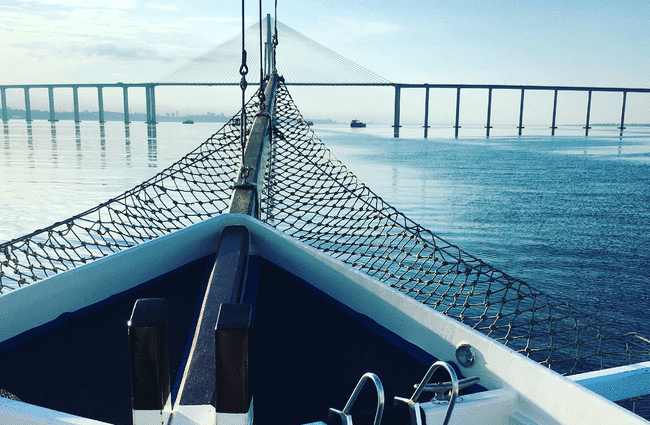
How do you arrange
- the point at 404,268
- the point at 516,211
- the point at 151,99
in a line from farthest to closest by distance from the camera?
the point at 151,99
the point at 516,211
the point at 404,268

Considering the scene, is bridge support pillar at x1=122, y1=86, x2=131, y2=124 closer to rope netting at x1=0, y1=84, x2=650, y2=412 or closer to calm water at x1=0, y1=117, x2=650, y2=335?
calm water at x1=0, y1=117, x2=650, y2=335

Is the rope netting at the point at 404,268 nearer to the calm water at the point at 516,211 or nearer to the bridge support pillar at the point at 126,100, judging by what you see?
the calm water at the point at 516,211

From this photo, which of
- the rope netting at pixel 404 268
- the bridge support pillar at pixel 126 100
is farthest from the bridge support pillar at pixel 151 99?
the rope netting at pixel 404 268

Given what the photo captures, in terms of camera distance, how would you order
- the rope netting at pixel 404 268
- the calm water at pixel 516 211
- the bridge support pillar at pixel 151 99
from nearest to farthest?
the rope netting at pixel 404 268 → the calm water at pixel 516 211 → the bridge support pillar at pixel 151 99

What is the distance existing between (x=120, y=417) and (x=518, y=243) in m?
7.25

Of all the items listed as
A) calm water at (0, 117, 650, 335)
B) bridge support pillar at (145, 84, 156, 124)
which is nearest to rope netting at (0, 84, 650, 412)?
calm water at (0, 117, 650, 335)

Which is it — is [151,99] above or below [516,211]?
above

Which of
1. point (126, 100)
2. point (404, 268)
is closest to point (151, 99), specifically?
point (126, 100)

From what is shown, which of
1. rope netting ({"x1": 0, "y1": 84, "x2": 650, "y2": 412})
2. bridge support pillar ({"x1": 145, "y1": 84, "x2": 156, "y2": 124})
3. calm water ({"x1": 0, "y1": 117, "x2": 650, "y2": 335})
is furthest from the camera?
bridge support pillar ({"x1": 145, "y1": 84, "x2": 156, "y2": 124})

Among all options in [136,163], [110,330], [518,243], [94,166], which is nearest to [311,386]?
[110,330]

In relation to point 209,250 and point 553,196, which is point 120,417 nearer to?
point 209,250

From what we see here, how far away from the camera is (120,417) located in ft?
4.60

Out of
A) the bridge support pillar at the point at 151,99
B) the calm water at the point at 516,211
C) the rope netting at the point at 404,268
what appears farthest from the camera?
the bridge support pillar at the point at 151,99

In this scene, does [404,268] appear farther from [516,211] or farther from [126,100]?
[126,100]
